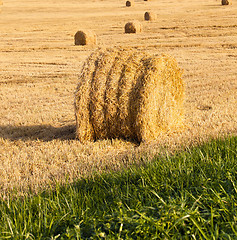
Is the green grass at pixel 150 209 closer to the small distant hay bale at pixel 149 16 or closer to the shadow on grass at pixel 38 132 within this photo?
the shadow on grass at pixel 38 132

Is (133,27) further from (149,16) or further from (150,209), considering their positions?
(150,209)

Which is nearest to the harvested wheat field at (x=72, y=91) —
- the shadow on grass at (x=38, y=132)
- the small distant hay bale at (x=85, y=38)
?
the shadow on grass at (x=38, y=132)

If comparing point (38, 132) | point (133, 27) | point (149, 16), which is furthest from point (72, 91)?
point (149, 16)

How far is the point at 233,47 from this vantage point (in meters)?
17.2

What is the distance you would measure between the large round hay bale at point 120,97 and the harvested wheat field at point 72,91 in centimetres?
22

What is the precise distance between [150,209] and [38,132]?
4452 millimetres

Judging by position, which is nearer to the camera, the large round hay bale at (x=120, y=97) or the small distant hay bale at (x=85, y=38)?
the large round hay bale at (x=120, y=97)

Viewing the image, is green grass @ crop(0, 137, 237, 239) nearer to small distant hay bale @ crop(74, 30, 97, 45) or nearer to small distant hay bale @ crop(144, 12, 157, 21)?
Result: small distant hay bale @ crop(74, 30, 97, 45)

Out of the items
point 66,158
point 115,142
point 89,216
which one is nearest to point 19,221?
point 89,216

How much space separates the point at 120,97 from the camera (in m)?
5.93

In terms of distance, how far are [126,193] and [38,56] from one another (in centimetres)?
1461

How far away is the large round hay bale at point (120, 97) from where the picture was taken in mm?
5949

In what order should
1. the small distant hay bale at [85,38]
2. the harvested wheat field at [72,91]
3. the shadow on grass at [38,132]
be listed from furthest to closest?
the small distant hay bale at [85,38]
the shadow on grass at [38,132]
the harvested wheat field at [72,91]

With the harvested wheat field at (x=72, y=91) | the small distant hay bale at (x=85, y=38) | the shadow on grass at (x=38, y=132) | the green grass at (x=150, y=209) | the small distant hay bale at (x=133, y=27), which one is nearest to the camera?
the green grass at (x=150, y=209)
